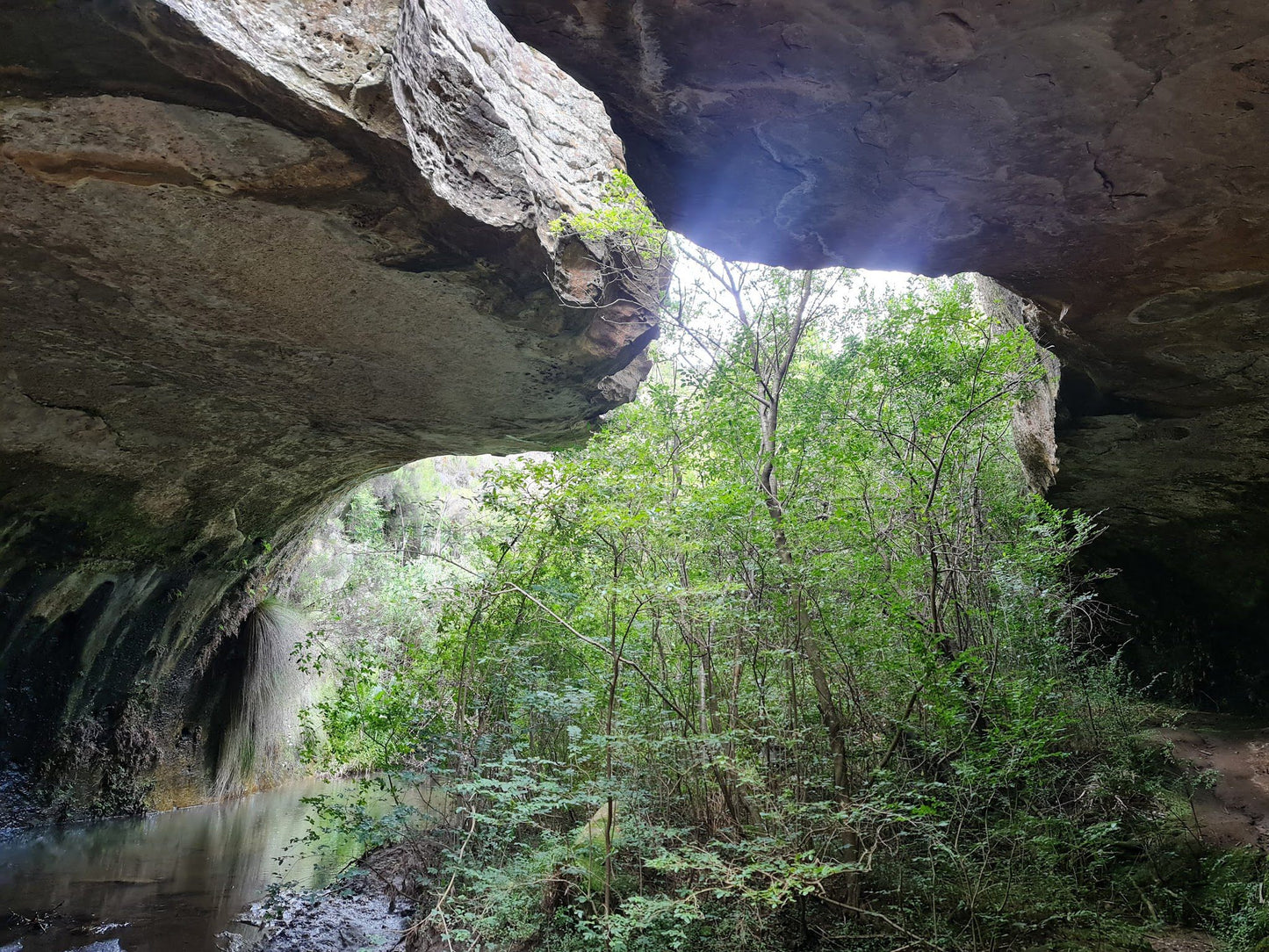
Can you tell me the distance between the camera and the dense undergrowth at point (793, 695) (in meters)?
4.22

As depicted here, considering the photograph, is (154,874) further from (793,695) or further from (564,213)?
(564,213)

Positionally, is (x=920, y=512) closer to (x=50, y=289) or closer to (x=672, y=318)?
(x=672, y=318)

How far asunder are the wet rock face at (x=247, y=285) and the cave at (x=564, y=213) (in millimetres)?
22

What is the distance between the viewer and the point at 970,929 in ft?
13.1

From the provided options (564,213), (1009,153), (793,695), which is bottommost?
(793,695)

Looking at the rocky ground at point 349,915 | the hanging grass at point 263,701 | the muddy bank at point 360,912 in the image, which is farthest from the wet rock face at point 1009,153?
the hanging grass at point 263,701

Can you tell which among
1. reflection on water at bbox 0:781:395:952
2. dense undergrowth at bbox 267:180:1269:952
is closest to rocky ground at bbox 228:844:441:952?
reflection on water at bbox 0:781:395:952

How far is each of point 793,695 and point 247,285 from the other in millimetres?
4238

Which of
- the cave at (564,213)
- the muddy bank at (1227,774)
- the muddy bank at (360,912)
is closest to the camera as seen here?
the cave at (564,213)

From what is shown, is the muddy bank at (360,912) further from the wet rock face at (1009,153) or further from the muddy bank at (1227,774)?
the muddy bank at (1227,774)

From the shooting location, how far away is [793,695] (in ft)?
15.5

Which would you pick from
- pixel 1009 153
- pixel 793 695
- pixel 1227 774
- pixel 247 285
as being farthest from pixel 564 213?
pixel 1227 774

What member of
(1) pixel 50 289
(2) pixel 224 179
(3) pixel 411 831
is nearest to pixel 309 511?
(3) pixel 411 831

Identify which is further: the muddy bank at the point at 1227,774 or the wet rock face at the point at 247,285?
the muddy bank at the point at 1227,774
